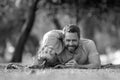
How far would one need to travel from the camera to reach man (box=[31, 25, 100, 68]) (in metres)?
10.2

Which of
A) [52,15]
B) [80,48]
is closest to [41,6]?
[52,15]

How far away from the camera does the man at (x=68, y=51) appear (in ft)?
33.5

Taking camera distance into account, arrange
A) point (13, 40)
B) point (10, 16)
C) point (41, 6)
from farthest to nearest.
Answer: point (13, 40), point (10, 16), point (41, 6)

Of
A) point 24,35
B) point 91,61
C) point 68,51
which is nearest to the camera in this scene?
point 91,61

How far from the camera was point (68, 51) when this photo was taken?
10.8 metres

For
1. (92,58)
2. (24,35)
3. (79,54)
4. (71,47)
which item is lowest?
(92,58)

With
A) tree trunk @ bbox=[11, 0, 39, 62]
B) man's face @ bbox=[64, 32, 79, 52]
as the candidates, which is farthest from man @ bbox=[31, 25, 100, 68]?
tree trunk @ bbox=[11, 0, 39, 62]

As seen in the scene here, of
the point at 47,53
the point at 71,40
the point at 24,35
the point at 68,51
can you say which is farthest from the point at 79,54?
the point at 24,35

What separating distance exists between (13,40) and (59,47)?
92.1 ft

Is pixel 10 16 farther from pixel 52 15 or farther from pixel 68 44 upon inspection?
pixel 68 44

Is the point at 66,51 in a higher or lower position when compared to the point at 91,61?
higher

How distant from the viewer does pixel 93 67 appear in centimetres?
1036

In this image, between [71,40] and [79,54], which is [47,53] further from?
[79,54]

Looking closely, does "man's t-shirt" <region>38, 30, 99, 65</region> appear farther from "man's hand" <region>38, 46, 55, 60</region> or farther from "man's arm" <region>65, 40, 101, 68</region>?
"man's hand" <region>38, 46, 55, 60</region>
